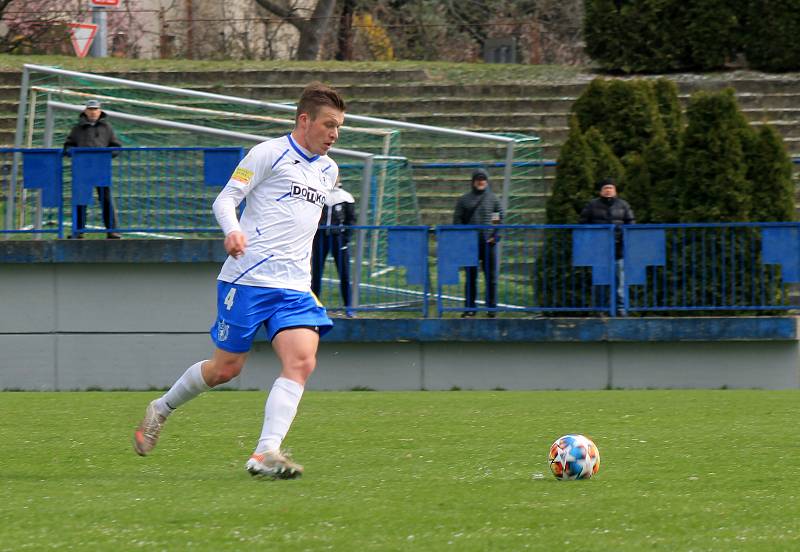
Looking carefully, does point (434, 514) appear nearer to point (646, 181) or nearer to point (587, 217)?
point (587, 217)

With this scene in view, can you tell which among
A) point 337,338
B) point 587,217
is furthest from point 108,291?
point 587,217

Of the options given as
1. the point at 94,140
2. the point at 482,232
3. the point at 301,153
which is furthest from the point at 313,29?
the point at 301,153

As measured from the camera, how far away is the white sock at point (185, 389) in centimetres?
743

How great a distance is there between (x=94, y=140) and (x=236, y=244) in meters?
9.39

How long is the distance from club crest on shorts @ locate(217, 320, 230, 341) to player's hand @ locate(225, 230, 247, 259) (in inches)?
22.4

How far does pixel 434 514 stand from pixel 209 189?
33.4 feet

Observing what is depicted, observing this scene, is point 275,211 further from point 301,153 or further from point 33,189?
point 33,189

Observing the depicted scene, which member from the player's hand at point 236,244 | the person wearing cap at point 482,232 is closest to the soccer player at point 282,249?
the player's hand at point 236,244

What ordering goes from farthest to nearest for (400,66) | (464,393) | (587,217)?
(400,66)
(587,217)
(464,393)

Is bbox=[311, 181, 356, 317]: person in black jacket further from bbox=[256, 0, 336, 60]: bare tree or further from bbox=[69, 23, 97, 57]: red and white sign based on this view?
bbox=[256, 0, 336, 60]: bare tree

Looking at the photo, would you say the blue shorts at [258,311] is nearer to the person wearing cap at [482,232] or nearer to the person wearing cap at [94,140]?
the person wearing cap at [482,232]

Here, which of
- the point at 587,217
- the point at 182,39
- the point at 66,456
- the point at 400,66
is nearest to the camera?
the point at 66,456

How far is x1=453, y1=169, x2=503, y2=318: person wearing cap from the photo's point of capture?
15.2 meters

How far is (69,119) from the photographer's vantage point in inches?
676
